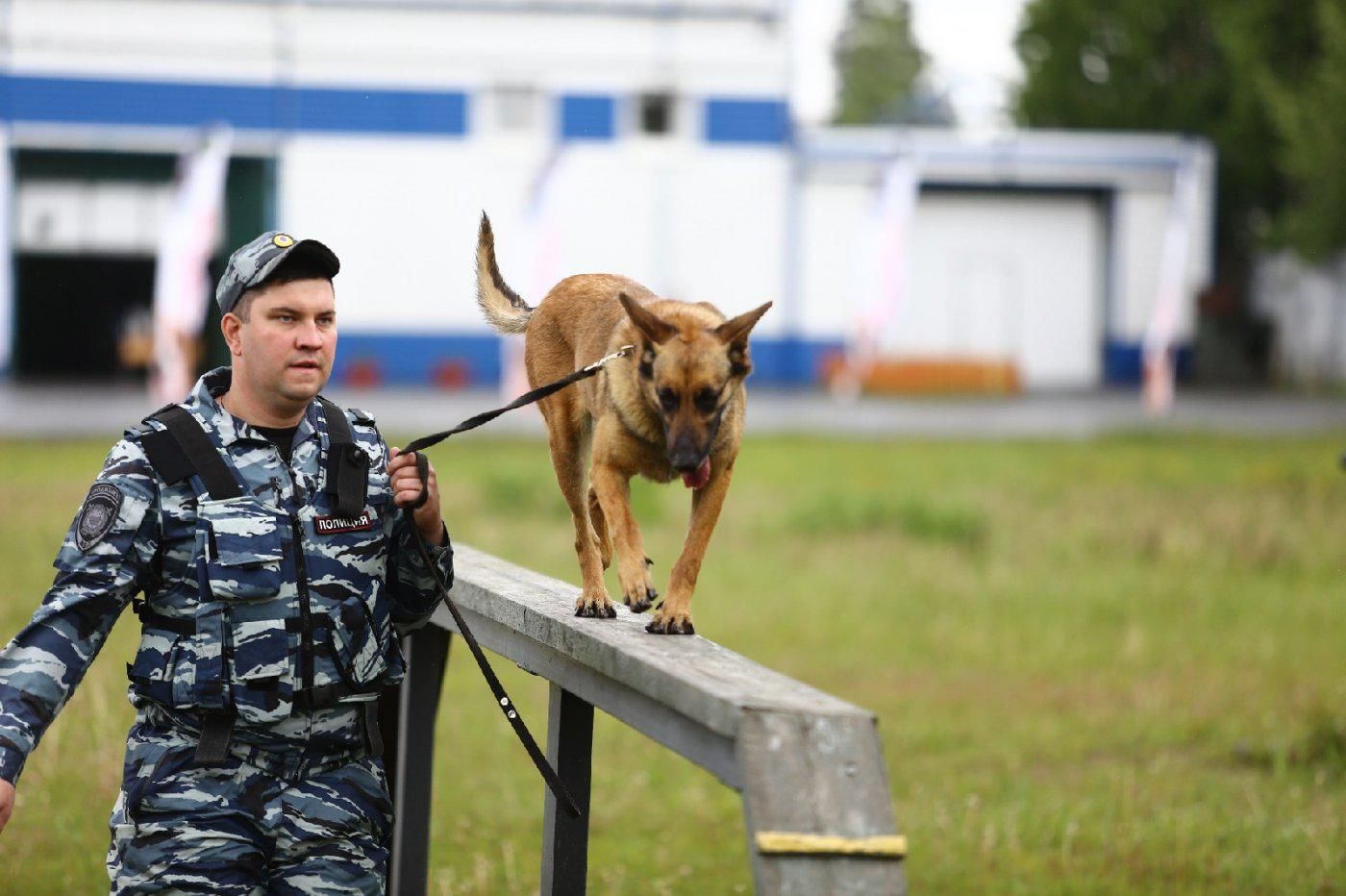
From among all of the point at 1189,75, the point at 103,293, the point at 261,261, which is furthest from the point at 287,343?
the point at 1189,75

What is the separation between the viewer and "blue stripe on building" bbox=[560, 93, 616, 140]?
3841 centimetres

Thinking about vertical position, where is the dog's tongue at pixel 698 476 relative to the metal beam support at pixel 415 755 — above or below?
above

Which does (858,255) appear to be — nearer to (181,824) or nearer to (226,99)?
(226,99)

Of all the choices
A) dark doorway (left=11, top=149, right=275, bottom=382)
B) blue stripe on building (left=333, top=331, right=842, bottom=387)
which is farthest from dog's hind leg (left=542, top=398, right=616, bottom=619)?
dark doorway (left=11, top=149, right=275, bottom=382)

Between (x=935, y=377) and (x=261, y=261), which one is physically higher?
(x=261, y=261)

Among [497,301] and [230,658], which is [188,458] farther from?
[497,301]

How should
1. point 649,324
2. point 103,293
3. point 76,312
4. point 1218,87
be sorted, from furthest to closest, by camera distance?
point 1218,87, point 76,312, point 103,293, point 649,324

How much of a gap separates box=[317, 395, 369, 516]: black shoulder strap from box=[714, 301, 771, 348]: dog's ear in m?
0.93

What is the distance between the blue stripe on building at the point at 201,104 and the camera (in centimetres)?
3512

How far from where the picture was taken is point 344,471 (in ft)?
13.8

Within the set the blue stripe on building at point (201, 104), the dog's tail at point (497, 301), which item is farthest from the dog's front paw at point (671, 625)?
the blue stripe on building at point (201, 104)

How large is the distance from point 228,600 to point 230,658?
5.1 inches

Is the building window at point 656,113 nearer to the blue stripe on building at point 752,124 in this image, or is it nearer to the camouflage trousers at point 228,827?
the blue stripe on building at point 752,124

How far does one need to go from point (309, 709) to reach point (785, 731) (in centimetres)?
155
